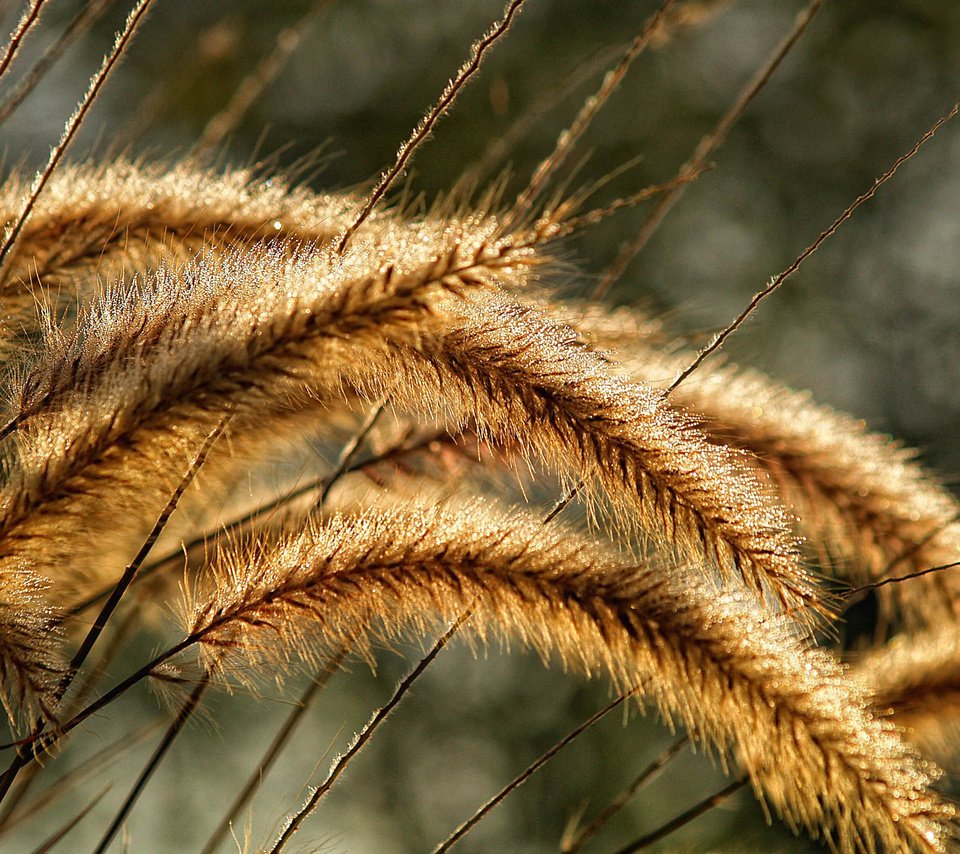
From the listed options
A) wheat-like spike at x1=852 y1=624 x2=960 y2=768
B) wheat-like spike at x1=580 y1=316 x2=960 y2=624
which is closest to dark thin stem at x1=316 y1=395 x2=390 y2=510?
wheat-like spike at x1=580 y1=316 x2=960 y2=624

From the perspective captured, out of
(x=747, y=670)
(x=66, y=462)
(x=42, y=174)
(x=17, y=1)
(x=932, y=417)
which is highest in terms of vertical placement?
(x=932, y=417)

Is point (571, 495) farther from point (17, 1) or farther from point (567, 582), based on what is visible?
point (17, 1)

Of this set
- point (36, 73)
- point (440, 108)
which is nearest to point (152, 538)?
point (440, 108)

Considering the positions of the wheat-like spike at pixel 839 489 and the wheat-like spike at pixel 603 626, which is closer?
the wheat-like spike at pixel 603 626

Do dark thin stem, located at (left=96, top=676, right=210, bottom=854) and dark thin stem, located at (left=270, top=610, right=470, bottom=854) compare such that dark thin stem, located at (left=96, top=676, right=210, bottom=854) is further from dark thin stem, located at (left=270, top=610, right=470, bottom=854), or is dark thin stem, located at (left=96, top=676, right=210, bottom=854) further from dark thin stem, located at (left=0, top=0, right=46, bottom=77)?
dark thin stem, located at (left=0, top=0, right=46, bottom=77)

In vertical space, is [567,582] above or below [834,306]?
below

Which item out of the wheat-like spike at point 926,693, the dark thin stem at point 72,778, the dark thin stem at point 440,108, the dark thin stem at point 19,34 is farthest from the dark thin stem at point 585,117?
the dark thin stem at point 72,778

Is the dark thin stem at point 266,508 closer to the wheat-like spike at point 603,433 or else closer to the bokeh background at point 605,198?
the wheat-like spike at point 603,433

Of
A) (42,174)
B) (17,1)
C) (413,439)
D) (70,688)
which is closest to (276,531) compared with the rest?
(413,439)
